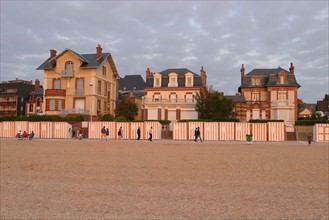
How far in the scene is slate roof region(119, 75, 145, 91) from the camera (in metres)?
59.4

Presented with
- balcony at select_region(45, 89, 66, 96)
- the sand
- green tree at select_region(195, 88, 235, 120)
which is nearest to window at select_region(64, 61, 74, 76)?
balcony at select_region(45, 89, 66, 96)

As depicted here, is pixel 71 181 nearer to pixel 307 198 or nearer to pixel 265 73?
pixel 307 198

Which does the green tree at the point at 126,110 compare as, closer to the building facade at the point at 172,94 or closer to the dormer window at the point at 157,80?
the building facade at the point at 172,94

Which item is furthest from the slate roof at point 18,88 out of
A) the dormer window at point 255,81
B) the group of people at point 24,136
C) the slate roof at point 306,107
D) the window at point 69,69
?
the slate roof at point 306,107

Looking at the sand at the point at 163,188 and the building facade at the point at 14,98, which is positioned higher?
the building facade at the point at 14,98

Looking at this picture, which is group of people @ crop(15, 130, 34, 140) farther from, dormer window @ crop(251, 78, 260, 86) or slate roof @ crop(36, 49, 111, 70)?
dormer window @ crop(251, 78, 260, 86)

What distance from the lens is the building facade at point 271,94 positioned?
136 feet

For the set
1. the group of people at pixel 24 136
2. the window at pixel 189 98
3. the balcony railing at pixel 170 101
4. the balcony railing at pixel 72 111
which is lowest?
the group of people at pixel 24 136

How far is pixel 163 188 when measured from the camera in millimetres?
8797

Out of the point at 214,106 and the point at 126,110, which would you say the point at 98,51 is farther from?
the point at 214,106

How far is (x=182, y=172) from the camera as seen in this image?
36.1ft

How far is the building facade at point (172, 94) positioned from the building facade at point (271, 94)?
22.2 ft

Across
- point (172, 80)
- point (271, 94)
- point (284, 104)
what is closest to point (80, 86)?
point (172, 80)

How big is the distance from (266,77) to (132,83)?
24.9 meters
